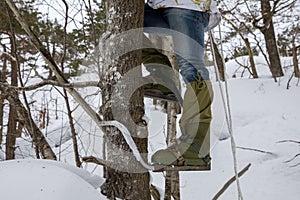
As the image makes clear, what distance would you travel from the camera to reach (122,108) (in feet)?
2.98

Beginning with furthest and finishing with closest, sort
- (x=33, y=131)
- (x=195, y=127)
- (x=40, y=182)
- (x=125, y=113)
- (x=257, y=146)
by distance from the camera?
(x=257, y=146)
(x=33, y=131)
(x=195, y=127)
(x=125, y=113)
(x=40, y=182)

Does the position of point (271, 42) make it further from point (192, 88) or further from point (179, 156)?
point (179, 156)

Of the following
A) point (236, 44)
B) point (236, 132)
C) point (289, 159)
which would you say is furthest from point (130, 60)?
point (236, 44)

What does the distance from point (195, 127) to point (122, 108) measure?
0.26 m

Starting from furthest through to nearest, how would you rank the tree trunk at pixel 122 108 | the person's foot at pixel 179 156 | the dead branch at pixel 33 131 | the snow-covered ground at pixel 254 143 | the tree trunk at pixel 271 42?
the tree trunk at pixel 271 42 < the snow-covered ground at pixel 254 143 < the dead branch at pixel 33 131 < the person's foot at pixel 179 156 < the tree trunk at pixel 122 108

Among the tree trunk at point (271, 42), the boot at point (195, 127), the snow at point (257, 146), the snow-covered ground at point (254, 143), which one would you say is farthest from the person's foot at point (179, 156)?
the tree trunk at point (271, 42)

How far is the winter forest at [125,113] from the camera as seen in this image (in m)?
0.87

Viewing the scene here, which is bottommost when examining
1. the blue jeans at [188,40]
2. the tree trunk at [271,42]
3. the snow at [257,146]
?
the snow at [257,146]

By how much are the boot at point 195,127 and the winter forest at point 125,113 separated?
102mm

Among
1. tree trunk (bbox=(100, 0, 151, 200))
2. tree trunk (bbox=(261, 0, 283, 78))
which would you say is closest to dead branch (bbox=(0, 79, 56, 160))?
tree trunk (bbox=(100, 0, 151, 200))

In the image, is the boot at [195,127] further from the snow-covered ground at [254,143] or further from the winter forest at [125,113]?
the snow-covered ground at [254,143]

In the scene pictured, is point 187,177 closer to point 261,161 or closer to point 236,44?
point 261,161

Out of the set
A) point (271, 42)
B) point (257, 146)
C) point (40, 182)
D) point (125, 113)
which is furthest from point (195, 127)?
point (271, 42)

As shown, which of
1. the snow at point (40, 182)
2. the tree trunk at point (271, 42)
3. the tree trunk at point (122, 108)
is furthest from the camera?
the tree trunk at point (271, 42)
